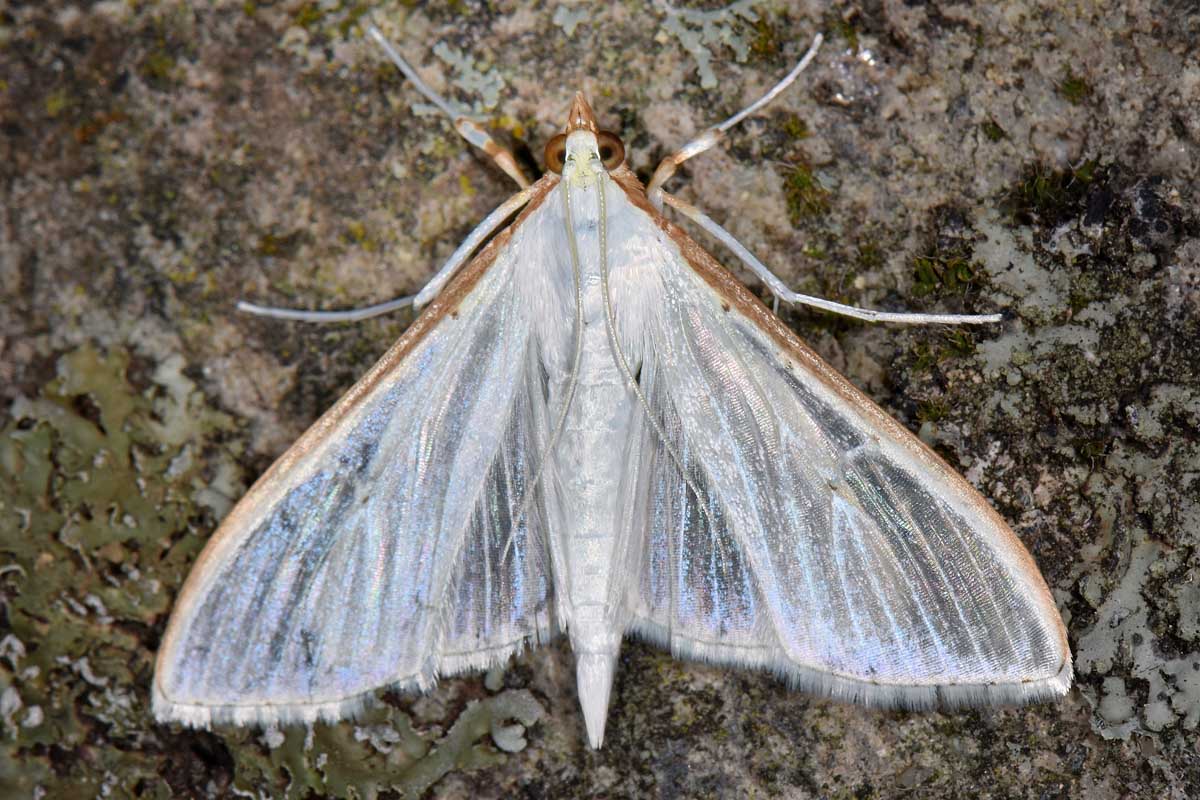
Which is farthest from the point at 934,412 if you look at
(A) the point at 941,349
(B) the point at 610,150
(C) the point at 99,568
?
(C) the point at 99,568

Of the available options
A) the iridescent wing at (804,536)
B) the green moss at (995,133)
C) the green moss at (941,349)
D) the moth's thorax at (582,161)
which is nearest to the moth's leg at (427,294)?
the moth's thorax at (582,161)

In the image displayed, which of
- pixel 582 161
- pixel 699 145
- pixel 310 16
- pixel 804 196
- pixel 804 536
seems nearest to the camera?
pixel 804 536

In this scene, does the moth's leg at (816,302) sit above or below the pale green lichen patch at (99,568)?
above

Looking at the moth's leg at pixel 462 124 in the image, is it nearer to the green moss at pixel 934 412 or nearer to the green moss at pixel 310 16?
the green moss at pixel 310 16

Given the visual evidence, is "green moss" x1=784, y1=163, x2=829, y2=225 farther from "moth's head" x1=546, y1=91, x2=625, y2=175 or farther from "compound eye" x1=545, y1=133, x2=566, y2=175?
"compound eye" x1=545, y1=133, x2=566, y2=175

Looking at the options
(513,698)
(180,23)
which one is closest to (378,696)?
(513,698)

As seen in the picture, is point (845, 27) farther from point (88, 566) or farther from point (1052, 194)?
point (88, 566)
